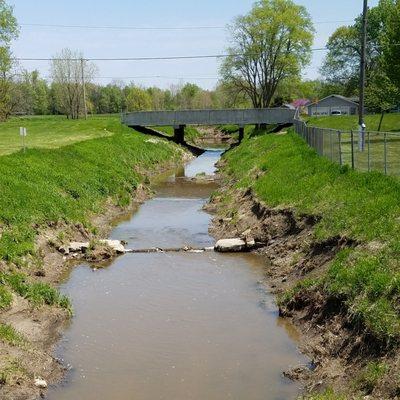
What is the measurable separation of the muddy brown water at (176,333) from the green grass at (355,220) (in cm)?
181

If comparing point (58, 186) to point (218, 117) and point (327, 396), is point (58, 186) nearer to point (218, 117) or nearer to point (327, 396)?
point (327, 396)

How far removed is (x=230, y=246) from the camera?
18938 mm

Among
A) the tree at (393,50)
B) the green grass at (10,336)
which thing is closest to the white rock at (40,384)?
the green grass at (10,336)

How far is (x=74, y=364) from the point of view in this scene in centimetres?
1091

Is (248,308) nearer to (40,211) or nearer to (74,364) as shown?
(74,364)

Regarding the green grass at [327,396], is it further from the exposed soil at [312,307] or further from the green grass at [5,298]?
the green grass at [5,298]

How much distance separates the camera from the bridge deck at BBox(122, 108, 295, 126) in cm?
5800

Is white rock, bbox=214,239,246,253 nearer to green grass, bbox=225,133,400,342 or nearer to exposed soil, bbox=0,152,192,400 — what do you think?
green grass, bbox=225,133,400,342

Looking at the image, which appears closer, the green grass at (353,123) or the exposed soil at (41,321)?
the exposed soil at (41,321)

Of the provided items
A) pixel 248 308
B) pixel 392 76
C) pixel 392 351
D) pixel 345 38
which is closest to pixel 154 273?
pixel 248 308

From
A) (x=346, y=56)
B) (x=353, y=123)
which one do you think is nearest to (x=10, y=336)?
(x=353, y=123)

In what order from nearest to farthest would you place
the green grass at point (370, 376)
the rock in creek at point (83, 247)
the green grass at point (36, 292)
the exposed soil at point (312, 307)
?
1. the green grass at point (370, 376)
2. the exposed soil at point (312, 307)
3. the green grass at point (36, 292)
4. the rock in creek at point (83, 247)

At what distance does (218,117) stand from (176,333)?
47.8m

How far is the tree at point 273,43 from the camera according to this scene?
244 feet
